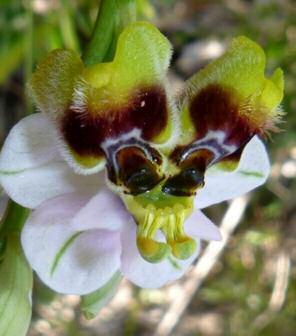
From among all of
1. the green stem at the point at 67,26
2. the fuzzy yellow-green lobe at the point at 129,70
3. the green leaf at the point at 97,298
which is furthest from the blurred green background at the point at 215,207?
A: the fuzzy yellow-green lobe at the point at 129,70

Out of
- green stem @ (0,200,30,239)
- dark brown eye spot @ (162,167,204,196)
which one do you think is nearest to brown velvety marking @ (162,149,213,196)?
dark brown eye spot @ (162,167,204,196)

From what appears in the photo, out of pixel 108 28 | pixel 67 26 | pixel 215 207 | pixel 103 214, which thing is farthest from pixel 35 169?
pixel 215 207

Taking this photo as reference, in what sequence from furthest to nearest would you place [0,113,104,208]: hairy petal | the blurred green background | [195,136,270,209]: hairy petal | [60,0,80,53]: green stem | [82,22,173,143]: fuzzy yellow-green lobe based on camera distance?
the blurred green background < [60,0,80,53]: green stem < [195,136,270,209]: hairy petal < [0,113,104,208]: hairy petal < [82,22,173,143]: fuzzy yellow-green lobe

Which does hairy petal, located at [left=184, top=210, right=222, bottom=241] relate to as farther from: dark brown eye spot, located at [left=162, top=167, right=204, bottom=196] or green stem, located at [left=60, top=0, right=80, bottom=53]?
green stem, located at [left=60, top=0, right=80, bottom=53]

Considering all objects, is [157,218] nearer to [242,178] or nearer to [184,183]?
[184,183]

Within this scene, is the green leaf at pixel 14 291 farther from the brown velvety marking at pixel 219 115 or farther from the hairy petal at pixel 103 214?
the brown velvety marking at pixel 219 115

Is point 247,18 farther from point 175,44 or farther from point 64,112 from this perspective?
point 64,112
